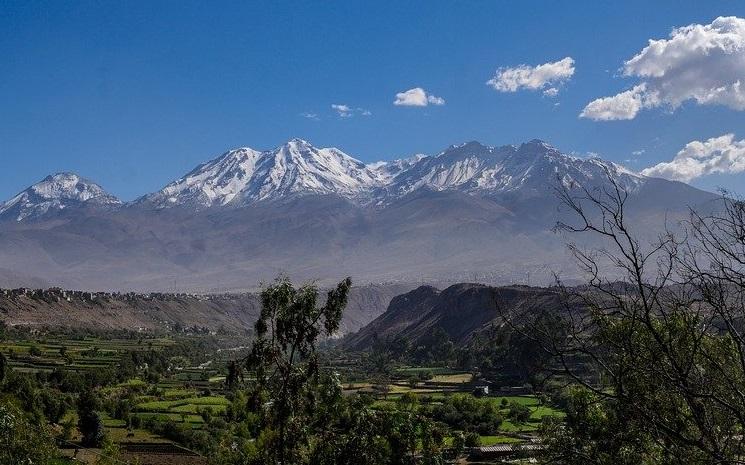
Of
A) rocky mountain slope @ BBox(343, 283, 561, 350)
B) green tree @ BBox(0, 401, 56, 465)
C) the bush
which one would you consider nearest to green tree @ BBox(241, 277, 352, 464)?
green tree @ BBox(0, 401, 56, 465)

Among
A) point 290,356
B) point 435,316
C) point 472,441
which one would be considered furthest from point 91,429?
point 435,316

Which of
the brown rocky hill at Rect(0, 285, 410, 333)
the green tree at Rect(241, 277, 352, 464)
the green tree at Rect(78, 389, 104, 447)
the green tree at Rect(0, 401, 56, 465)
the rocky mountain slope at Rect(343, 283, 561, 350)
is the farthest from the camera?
the brown rocky hill at Rect(0, 285, 410, 333)

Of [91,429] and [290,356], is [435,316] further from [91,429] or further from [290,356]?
[290,356]

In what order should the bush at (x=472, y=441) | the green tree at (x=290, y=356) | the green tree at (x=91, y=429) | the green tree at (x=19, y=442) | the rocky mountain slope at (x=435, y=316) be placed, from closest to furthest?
the green tree at (x=290, y=356)
the green tree at (x=19, y=442)
the bush at (x=472, y=441)
the green tree at (x=91, y=429)
the rocky mountain slope at (x=435, y=316)

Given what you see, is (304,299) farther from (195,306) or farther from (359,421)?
(195,306)

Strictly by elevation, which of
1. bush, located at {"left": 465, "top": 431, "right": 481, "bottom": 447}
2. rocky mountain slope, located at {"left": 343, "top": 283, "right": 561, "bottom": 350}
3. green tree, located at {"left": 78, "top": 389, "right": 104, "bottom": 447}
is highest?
rocky mountain slope, located at {"left": 343, "top": 283, "right": 561, "bottom": 350}

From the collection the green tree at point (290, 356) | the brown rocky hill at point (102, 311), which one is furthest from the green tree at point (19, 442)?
the brown rocky hill at point (102, 311)

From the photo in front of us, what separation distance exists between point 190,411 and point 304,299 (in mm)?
49656

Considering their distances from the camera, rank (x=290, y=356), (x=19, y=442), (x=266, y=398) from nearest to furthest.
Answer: (x=290, y=356)
(x=266, y=398)
(x=19, y=442)

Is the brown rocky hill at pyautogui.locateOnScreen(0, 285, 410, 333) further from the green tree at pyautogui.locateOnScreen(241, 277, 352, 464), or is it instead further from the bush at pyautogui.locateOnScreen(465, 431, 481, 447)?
the green tree at pyautogui.locateOnScreen(241, 277, 352, 464)

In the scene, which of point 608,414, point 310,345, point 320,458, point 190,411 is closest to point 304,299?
point 310,345

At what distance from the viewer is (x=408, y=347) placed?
12000 cm

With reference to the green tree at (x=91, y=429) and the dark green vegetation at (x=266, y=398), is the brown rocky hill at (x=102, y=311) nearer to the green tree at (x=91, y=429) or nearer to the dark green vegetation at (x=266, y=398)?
the dark green vegetation at (x=266, y=398)

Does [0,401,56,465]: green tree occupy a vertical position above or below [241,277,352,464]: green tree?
below
